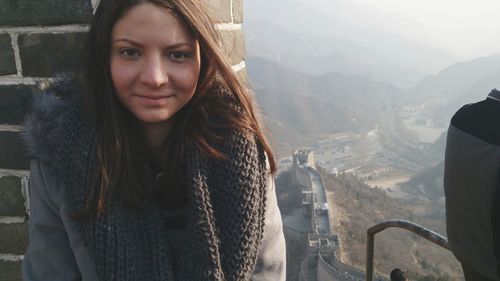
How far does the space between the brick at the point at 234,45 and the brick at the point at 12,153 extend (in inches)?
32.4

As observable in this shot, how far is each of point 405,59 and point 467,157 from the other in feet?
482

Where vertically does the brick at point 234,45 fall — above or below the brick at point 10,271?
above

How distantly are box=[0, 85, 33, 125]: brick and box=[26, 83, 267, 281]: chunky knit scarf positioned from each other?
0.23 m

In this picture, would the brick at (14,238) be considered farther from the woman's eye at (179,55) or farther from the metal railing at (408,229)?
the metal railing at (408,229)

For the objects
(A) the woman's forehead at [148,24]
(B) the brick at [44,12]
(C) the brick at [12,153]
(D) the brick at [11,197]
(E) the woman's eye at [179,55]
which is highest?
(B) the brick at [44,12]

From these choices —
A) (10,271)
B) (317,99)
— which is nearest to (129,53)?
(10,271)

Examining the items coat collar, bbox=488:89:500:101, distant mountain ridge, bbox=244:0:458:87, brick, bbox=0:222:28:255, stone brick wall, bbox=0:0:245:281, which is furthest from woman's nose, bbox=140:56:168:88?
distant mountain ridge, bbox=244:0:458:87

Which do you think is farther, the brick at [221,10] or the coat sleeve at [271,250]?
the brick at [221,10]

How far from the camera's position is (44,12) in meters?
1.29

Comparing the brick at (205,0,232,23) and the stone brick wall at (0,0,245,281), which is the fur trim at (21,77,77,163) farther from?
the brick at (205,0,232,23)

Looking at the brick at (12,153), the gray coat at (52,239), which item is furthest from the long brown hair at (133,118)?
the brick at (12,153)

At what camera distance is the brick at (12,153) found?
4.61ft

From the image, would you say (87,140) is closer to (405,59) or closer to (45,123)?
(45,123)

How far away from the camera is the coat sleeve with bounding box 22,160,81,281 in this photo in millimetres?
1172
